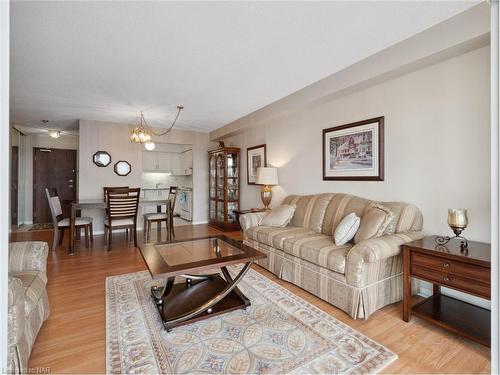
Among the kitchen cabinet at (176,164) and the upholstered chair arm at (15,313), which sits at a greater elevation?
the kitchen cabinet at (176,164)

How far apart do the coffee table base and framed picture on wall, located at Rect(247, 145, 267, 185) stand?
9.23ft

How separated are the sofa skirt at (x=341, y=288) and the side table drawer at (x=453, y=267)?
0.39m

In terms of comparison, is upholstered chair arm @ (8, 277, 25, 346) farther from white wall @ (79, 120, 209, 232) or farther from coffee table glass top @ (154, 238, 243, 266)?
white wall @ (79, 120, 209, 232)

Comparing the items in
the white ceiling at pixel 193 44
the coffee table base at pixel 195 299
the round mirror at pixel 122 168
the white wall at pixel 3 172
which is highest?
the white ceiling at pixel 193 44

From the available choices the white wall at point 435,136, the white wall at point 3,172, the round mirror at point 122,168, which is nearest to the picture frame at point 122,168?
the round mirror at point 122,168

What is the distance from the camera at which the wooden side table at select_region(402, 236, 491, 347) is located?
5.18ft

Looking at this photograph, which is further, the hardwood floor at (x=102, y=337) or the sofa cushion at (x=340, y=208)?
the sofa cushion at (x=340, y=208)

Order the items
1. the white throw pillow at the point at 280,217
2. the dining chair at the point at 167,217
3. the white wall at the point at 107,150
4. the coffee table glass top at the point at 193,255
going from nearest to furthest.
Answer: the coffee table glass top at the point at 193,255, the white throw pillow at the point at 280,217, the dining chair at the point at 167,217, the white wall at the point at 107,150

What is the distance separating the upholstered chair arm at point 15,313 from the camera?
123cm

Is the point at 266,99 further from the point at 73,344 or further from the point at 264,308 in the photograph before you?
the point at 73,344

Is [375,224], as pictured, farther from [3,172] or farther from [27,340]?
[27,340]

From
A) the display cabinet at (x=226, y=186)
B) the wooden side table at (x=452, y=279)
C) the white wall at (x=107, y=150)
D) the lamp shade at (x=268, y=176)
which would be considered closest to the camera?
the wooden side table at (x=452, y=279)

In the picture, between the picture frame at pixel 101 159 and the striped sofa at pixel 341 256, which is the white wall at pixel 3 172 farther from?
the picture frame at pixel 101 159

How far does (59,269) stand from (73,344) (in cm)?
180
